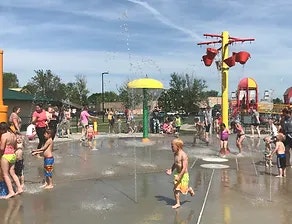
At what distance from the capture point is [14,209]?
20.8ft

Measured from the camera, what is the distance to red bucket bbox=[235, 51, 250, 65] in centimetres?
1409

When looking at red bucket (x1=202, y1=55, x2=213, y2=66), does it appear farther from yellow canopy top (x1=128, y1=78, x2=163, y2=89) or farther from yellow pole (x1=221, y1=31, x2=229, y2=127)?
yellow canopy top (x1=128, y1=78, x2=163, y2=89)

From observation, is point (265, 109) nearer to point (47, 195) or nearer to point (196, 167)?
point (196, 167)

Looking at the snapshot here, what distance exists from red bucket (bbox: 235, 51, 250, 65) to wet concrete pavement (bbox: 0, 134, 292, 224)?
3.70 m

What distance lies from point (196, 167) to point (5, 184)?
482 cm

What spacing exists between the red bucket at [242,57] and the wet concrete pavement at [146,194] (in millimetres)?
3701

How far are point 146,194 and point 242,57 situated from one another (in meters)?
8.17

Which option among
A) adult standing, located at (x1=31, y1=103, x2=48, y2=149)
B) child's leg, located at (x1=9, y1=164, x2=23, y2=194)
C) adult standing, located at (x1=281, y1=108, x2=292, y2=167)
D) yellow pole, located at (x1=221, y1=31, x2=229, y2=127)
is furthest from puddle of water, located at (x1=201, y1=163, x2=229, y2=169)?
adult standing, located at (x1=31, y1=103, x2=48, y2=149)

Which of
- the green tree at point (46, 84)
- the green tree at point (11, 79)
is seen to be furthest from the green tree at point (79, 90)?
the green tree at point (11, 79)

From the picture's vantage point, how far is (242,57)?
14.1 meters

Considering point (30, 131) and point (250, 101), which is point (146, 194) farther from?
point (250, 101)

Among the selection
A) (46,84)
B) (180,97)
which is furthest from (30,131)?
(46,84)

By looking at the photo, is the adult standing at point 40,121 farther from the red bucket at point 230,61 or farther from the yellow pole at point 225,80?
the red bucket at point 230,61

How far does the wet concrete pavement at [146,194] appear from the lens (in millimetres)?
5918
